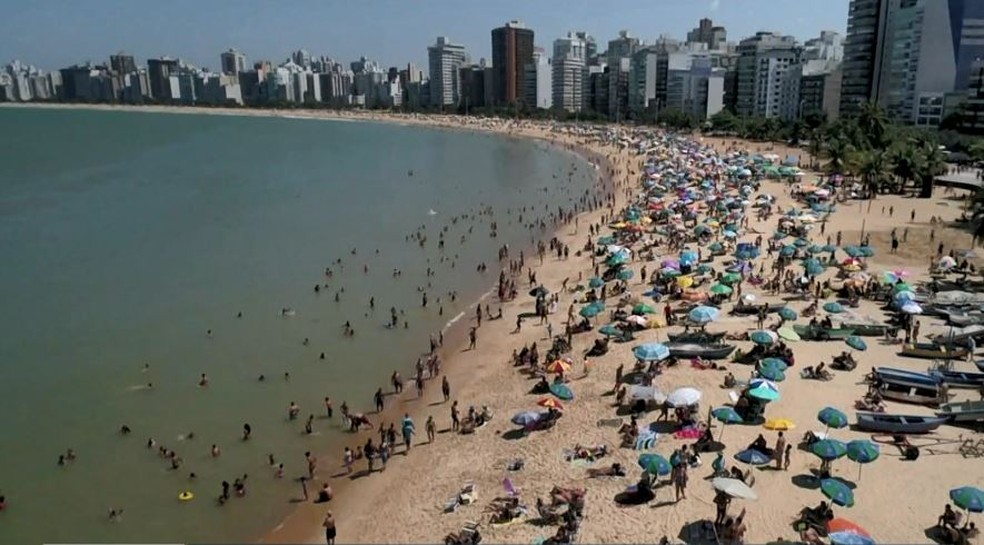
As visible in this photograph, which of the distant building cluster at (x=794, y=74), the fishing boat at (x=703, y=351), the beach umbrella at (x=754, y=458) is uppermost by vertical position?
the distant building cluster at (x=794, y=74)

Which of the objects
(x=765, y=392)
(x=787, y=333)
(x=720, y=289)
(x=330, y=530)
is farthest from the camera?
(x=720, y=289)

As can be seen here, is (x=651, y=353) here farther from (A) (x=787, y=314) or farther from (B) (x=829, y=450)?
(A) (x=787, y=314)

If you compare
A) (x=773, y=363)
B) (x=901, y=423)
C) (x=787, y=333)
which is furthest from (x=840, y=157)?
(x=901, y=423)

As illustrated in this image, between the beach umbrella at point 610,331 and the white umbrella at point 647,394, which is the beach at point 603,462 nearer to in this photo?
the beach umbrella at point 610,331

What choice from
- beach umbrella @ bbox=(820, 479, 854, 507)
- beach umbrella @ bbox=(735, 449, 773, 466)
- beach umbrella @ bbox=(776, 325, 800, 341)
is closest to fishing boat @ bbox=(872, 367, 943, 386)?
beach umbrella @ bbox=(776, 325, 800, 341)

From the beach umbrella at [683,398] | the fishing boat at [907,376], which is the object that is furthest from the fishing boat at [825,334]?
the beach umbrella at [683,398]
